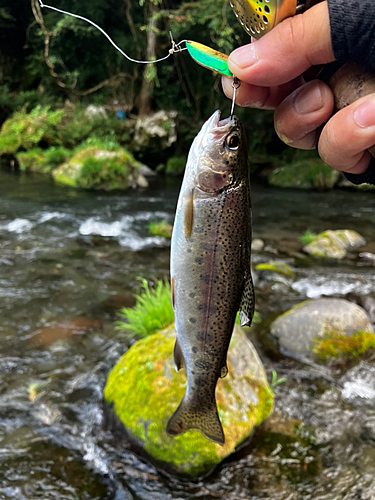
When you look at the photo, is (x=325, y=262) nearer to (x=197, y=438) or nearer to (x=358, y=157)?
(x=197, y=438)

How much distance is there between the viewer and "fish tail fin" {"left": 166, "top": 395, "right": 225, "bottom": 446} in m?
2.26

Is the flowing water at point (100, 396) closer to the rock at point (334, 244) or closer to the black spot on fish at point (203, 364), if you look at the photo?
the rock at point (334, 244)

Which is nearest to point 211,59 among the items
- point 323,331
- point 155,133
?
point 323,331

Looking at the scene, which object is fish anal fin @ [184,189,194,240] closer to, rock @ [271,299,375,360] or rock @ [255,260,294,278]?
rock @ [271,299,375,360]

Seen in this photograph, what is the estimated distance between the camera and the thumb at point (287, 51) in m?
1.36

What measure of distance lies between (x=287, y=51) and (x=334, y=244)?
26.4 feet

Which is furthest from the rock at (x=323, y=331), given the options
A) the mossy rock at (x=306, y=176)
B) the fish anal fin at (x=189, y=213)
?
the mossy rock at (x=306, y=176)

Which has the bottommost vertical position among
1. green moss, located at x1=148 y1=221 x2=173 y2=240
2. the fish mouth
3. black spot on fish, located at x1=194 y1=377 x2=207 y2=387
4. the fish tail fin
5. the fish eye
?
green moss, located at x1=148 y1=221 x2=173 y2=240

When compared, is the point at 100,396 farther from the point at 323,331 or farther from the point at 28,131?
the point at 28,131

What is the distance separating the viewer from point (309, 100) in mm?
1647

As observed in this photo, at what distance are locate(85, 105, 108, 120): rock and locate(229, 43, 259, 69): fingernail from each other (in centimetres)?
2045

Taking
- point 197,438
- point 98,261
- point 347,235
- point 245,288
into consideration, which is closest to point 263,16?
point 245,288

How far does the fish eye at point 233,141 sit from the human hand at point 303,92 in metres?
0.19

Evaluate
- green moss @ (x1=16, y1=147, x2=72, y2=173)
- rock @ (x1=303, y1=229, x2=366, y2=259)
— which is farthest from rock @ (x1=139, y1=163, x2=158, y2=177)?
rock @ (x1=303, y1=229, x2=366, y2=259)
